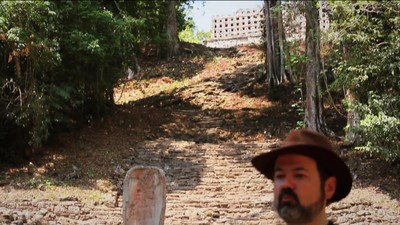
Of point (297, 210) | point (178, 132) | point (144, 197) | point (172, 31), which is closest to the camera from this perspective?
point (297, 210)

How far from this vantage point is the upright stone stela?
5770 millimetres

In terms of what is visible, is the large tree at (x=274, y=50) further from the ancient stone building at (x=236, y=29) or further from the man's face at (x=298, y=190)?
the man's face at (x=298, y=190)

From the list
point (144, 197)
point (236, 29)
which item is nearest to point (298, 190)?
point (144, 197)

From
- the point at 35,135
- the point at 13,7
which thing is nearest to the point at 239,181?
the point at 35,135

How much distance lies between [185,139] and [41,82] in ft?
13.8

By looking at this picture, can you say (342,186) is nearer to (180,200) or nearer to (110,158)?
Answer: (180,200)

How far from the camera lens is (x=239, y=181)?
1041 cm

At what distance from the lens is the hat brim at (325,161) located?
1.58 metres

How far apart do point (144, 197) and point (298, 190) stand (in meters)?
4.65

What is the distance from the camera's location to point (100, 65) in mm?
11867

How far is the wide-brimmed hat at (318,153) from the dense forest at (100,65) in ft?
24.7

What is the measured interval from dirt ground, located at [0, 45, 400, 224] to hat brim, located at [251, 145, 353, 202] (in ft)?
20.3

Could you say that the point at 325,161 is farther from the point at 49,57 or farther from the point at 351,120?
the point at 351,120

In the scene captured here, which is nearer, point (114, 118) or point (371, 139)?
point (371, 139)
